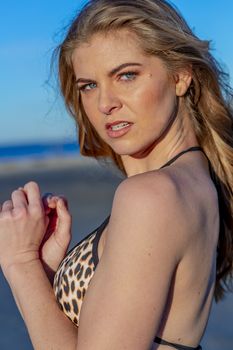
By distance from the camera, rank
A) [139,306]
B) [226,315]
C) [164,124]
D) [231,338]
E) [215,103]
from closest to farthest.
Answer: [139,306] → [164,124] → [215,103] → [231,338] → [226,315]

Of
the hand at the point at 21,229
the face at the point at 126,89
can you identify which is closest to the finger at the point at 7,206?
the hand at the point at 21,229

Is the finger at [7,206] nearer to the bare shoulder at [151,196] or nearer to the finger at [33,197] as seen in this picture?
the finger at [33,197]

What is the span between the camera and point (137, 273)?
2.08m

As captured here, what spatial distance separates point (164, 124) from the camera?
255 cm

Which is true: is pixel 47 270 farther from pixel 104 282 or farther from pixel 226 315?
pixel 226 315

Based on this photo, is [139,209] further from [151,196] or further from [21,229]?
[21,229]

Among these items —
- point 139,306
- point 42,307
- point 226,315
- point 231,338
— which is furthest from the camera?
point 226,315

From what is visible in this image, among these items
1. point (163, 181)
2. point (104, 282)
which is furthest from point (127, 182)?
point (104, 282)

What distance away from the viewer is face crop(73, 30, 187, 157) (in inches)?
96.3

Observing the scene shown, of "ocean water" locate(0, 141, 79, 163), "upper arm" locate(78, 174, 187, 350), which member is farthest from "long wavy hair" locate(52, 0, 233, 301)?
"ocean water" locate(0, 141, 79, 163)

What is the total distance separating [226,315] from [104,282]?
487 centimetres

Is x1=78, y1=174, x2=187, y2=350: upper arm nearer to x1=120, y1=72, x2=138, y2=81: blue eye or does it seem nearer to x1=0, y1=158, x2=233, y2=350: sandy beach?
x1=120, y1=72, x2=138, y2=81: blue eye

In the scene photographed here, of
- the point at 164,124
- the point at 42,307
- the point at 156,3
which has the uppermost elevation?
the point at 156,3

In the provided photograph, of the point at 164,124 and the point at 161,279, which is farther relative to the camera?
the point at 164,124
